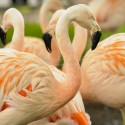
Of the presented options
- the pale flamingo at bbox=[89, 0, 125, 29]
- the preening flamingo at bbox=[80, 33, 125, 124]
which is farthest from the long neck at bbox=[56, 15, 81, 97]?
the pale flamingo at bbox=[89, 0, 125, 29]

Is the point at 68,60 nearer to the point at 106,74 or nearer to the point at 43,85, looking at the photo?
the point at 43,85

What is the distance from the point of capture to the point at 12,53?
4.25 m

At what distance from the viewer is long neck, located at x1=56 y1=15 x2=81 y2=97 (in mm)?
4086

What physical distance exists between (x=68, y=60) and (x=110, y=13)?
183 inches

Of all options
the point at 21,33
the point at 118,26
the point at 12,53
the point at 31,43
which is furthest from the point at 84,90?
the point at 118,26

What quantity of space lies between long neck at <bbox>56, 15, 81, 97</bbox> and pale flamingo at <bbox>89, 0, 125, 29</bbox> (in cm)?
447

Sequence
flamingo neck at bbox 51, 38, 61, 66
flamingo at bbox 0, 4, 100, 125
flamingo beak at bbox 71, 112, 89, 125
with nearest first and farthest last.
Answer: flamingo at bbox 0, 4, 100, 125
flamingo beak at bbox 71, 112, 89, 125
flamingo neck at bbox 51, 38, 61, 66

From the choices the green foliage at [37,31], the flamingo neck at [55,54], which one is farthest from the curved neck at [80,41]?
the green foliage at [37,31]

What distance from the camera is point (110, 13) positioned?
874cm

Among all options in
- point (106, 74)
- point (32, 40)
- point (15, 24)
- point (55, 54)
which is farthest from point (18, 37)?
point (32, 40)

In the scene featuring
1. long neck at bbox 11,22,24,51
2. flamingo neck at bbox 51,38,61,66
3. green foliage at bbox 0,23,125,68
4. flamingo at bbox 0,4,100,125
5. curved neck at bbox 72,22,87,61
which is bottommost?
green foliage at bbox 0,23,125,68

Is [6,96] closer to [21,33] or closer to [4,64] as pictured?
[4,64]

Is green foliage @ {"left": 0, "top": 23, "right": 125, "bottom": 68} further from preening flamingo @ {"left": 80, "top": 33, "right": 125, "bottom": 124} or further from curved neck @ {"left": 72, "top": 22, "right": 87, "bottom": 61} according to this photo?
preening flamingo @ {"left": 80, "top": 33, "right": 125, "bottom": 124}

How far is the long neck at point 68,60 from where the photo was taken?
409 centimetres
